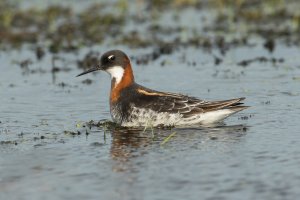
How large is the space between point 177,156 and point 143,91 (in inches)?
144

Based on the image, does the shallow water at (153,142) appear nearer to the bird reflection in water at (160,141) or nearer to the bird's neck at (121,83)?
the bird reflection in water at (160,141)

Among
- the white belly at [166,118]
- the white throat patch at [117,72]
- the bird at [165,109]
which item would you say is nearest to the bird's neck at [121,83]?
the white throat patch at [117,72]

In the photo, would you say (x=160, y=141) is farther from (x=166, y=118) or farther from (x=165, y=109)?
(x=165, y=109)

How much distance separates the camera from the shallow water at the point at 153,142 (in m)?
10.6

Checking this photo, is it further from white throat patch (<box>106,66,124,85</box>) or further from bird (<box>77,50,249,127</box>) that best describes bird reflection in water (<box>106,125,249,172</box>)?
white throat patch (<box>106,66,124,85</box>)

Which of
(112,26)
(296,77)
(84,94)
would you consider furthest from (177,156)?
(112,26)

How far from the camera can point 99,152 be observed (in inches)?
508

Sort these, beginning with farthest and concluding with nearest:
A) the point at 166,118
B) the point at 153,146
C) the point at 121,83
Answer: the point at 121,83, the point at 166,118, the point at 153,146

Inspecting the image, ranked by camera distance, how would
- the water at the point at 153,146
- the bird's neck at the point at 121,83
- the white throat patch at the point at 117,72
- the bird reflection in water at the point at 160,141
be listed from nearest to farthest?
the water at the point at 153,146 → the bird reflection in water at the point at 160,141 → the bird's neck at the point at 121,83 → the white throat patch at the point at 117,72

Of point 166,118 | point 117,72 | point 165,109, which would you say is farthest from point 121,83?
point 166,118

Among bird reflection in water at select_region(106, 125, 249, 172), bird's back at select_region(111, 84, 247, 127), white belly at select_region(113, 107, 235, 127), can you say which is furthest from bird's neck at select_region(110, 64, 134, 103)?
bird reflection in water at select_region(106, 125, 249, 172)

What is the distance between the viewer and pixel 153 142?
13461 millimetres

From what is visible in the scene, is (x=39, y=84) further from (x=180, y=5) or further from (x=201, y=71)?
(x=180, y=5)

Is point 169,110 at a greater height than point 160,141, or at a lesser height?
greater
